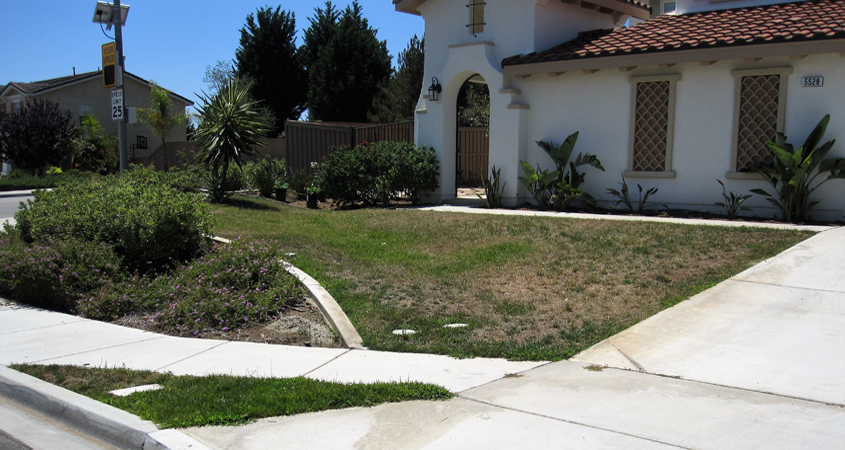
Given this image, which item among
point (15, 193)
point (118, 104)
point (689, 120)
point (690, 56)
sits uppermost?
point (690, 56)

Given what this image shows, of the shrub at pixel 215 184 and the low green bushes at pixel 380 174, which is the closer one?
the low green bushes at pixel 380 174

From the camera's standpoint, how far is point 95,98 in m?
34.2

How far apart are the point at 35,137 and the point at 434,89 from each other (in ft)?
64.8

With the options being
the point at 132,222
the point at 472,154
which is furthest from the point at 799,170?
the point at 472,154

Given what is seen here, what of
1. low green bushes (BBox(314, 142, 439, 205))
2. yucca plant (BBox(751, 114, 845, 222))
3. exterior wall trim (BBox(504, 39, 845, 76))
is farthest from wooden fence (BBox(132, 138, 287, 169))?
yucca plant (BBox(751, 114, 845, 222))

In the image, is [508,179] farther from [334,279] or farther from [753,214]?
[334,279]

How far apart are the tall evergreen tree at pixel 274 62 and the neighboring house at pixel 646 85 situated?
24.4 metres

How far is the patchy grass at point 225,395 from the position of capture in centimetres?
463

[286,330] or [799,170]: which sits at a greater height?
[799,170]

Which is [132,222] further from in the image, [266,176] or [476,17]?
[476,17]

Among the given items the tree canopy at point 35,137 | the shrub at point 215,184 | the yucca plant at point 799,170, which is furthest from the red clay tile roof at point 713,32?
the tree canopy at point 35,137

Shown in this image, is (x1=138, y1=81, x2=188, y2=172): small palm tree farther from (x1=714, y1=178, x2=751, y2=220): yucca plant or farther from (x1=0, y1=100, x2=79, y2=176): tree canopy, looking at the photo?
(x1=714, y1=178, x2=751, y2=220): yucca plant

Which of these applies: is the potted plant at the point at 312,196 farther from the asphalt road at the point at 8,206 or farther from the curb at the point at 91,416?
the curb at the point at 91,416

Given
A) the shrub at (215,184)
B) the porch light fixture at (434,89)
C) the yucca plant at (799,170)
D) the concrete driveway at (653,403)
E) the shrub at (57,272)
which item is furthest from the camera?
the porch light fixture at (434,89)
